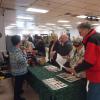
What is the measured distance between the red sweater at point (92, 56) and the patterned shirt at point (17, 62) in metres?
1.18

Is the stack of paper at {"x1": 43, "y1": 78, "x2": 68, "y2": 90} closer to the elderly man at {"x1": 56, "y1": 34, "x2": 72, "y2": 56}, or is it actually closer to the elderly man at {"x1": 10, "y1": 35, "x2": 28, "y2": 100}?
the elderly man at {"x1": 10, "y1": 35, "x2": 28, "y2": 100}

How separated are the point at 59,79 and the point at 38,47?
3201mm

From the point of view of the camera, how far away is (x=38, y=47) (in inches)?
215

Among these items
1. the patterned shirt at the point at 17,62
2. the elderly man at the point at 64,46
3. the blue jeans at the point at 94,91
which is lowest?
the blue jeans at the point at 94,91

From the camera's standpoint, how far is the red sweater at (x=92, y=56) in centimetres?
187

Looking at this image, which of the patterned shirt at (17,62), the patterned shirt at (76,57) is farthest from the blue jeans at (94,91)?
the patterned shirt at (17,62)

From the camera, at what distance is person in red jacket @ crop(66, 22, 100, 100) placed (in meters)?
1.87

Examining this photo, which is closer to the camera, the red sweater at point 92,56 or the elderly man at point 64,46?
the red sweater at point 92,56

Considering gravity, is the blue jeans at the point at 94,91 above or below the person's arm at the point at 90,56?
below

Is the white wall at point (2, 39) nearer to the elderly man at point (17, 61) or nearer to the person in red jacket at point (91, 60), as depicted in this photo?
the elderly man at point (17, 61)

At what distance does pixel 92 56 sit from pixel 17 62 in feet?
4.74

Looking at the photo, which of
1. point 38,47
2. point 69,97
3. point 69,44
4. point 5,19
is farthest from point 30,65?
point 5,19

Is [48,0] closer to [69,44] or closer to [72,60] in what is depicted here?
[69,44]

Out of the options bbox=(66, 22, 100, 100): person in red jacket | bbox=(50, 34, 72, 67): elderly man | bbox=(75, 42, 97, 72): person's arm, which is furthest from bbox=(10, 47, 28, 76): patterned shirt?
bbox=(75, 42, 97, 72): person's arm
